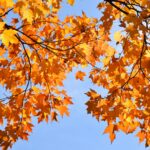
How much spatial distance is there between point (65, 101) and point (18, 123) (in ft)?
2.96

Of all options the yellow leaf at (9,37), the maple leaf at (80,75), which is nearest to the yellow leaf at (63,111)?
the maple leaf at (80,75)

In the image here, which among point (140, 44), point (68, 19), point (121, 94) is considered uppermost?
point (68, 19)

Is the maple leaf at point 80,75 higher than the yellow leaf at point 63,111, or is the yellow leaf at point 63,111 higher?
the maple leaf at point 80,75

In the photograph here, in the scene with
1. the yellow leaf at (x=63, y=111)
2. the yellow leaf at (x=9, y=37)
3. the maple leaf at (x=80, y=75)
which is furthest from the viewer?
the maple leaf at (x=80, y=75)

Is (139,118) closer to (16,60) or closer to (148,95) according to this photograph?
(148,95)

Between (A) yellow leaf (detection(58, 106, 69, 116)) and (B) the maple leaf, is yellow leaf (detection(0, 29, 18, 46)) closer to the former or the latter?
(A) yellow leaf (detection(58, 106, 69, 116))

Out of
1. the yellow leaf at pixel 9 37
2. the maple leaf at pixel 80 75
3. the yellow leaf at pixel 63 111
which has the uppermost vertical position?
the maple leaf at pixel 80 75

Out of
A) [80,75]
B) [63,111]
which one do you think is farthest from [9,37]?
[80,75]

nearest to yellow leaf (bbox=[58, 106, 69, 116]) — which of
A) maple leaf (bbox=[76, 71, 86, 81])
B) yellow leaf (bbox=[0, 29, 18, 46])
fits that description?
maple leaf (bbox=[76, 71, 86, 81])

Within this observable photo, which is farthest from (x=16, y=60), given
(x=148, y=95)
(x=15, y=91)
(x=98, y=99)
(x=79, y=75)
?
(x=148, y=95)

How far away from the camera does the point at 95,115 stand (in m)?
5.72

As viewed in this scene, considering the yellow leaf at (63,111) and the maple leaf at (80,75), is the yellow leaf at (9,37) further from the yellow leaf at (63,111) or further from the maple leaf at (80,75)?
the maple leaf at (80,75)

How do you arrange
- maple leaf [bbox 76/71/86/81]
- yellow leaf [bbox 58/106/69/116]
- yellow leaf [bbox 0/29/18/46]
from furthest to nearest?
1. maple leaf [bbox 76/71/86/81]
2. yellow leaf [bbox 58/106/69/116]
3. yellow leaf [bbox 0/29/18/46]

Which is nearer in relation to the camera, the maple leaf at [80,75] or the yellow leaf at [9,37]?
the yellow leaf at [9,37]
